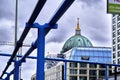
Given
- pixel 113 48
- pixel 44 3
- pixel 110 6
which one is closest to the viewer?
pixel 44 3

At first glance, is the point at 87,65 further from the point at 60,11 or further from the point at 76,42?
the point at 60,11

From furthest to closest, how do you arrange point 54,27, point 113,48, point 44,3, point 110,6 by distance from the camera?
point 113,48
point 110,6
point 54,27
point 44,3

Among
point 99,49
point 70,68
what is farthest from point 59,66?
point 99,49

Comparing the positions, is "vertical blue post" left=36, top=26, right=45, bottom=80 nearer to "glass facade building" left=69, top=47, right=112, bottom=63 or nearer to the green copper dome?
"glass facade building" left=69, top=47, right=112, bottom=63

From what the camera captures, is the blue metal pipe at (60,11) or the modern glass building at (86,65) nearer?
the blue metal pipe at (60,11)

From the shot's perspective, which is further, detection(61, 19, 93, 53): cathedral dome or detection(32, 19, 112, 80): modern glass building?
detection(61, 19, 93, 53): cathedral dome

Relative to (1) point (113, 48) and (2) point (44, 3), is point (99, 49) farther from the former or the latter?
(2) point (44, 3)

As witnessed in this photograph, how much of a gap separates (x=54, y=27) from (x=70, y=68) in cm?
12984

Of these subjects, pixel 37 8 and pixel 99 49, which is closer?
pixel 37 8

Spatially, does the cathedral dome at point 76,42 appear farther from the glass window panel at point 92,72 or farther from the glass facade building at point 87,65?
the glass window panel at point 92,72

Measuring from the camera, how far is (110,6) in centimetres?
3203

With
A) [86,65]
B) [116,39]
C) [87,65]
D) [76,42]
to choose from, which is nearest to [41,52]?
[116,39]

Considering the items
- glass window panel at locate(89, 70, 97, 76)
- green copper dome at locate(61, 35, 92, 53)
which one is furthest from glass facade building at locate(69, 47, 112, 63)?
green copper dome at locate(61, 35, 92, 53)

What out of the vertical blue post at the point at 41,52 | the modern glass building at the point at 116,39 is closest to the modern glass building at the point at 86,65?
the modern glass building at the point at 116,39
